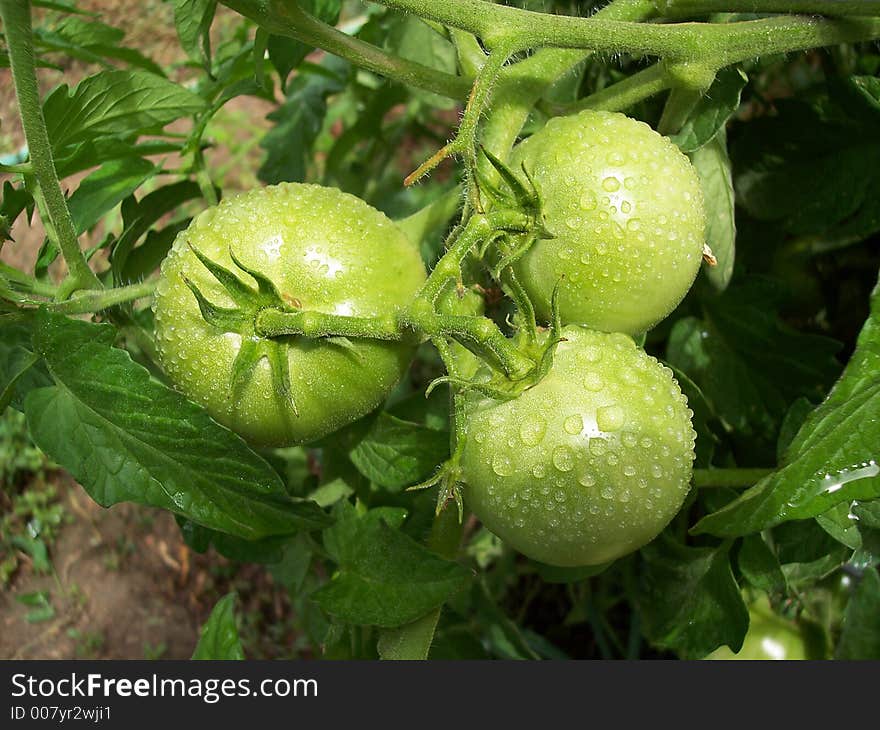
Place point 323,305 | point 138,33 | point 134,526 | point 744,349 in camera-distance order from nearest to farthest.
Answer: point 323,305, point 744,349, point 134,526, point 138,33

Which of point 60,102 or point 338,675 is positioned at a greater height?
point 60,102

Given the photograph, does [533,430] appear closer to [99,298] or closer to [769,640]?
[99,298]

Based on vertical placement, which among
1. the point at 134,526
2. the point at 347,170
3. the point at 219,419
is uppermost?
the point at 219,419

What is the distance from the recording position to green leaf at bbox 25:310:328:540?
0.73 m

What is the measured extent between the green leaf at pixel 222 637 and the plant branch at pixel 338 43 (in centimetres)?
58

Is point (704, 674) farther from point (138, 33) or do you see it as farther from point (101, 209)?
point (138, 33)

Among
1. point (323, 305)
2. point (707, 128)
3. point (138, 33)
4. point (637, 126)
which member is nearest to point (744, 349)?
point (707, 128)

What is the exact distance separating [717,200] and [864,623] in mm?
510

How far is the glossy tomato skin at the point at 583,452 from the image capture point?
27.3 inches

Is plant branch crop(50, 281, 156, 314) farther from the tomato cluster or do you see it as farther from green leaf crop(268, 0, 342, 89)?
green leaf crop(268, 0, 342, 89)

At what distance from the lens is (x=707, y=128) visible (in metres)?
A: 0.90

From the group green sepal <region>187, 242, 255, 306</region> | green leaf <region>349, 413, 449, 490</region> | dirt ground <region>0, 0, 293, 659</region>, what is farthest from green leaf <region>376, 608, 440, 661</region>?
dirt ground <region>0, 0, 293, 659</region>

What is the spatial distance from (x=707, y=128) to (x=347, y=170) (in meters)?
0.97

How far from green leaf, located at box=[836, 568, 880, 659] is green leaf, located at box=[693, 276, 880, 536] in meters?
0.35
